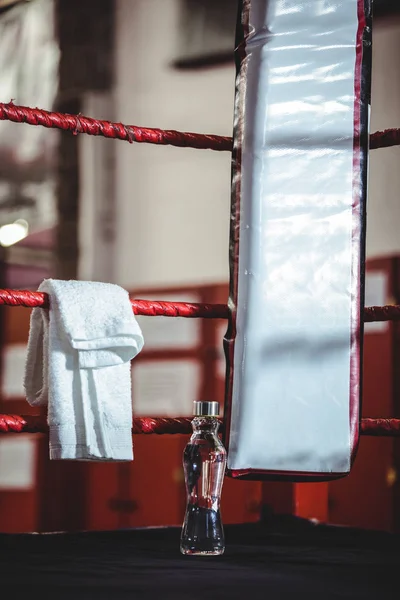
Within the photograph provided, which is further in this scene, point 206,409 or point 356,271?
point 356,271

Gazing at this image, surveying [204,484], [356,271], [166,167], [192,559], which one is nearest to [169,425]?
[204,484]

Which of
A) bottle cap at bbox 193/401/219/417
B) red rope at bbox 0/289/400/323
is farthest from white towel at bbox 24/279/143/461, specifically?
bottle cap at bbox 193/401/219/417

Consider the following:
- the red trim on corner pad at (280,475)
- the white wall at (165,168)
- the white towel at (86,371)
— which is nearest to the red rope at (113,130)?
the white towel at (86,371)

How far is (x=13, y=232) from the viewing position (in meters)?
2.73

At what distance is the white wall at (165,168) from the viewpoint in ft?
8.75

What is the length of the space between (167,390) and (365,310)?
1.33 m

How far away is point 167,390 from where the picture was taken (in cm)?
265

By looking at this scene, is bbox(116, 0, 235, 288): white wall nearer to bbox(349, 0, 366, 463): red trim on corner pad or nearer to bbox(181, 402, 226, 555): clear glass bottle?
bbox(349, 0, 366, 463): red trim on corner pad

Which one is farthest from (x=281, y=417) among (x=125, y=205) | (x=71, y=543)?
(x=125, y=205)

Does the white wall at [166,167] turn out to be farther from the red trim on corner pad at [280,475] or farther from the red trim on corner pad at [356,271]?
the red trim on corner pad at [280,475]

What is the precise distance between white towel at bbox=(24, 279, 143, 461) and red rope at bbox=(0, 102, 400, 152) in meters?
0.26

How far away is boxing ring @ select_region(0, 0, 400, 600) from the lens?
911 millimetres

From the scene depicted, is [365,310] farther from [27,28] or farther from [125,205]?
[27,28]

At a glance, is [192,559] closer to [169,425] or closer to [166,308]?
[169,425]
